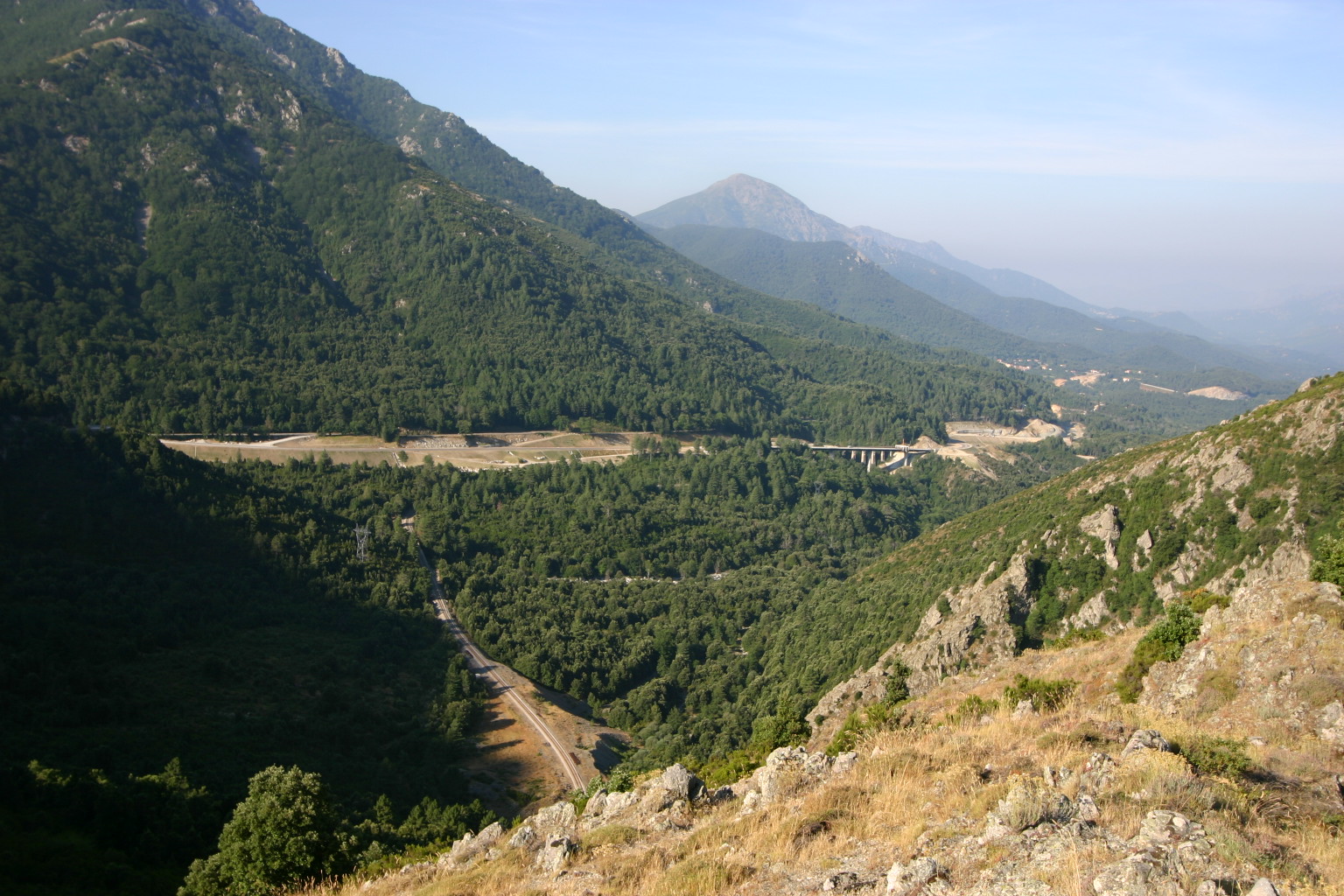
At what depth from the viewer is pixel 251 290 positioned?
151 m

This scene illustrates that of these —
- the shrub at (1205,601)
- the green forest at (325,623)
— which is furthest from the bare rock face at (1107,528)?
the shrub at (1205,601)

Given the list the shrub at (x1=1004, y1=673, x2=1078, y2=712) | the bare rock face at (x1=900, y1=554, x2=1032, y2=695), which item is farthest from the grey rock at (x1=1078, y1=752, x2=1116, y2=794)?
the bare rock face at (x1=900, y1=554, x2=1032, y2=695)

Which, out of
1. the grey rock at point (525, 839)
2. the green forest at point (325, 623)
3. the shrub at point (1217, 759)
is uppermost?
the shrub at point (1217, 759)

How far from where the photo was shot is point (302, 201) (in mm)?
187125

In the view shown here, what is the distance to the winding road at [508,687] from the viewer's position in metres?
56.8

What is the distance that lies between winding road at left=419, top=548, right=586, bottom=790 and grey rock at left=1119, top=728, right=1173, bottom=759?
41.3 m

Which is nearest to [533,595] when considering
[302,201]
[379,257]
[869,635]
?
[869,635]

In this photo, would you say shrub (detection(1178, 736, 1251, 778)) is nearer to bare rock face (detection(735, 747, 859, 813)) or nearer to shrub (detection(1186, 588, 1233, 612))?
bare rock face (detection(735, 747, 859, 813))

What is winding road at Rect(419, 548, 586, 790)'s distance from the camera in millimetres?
56812

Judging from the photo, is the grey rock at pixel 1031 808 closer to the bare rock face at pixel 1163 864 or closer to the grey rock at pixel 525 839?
the bare rock face at pixel 1163 864

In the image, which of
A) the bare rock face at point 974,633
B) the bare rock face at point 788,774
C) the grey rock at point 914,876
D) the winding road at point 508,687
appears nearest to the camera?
the grey rock at point 914,876

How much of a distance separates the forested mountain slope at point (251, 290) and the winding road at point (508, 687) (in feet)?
186

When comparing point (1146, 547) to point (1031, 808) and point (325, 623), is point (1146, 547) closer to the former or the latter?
point (1031, 808)

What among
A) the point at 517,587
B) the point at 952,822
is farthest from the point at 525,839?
the point at 517,587
